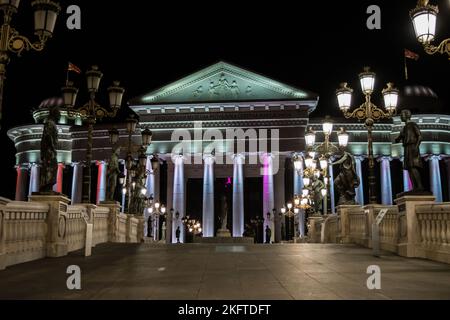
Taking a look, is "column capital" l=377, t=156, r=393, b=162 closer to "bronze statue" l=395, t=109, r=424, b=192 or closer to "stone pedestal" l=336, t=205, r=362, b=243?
"stone pedestal" l=336, t=205, r=362, b=243

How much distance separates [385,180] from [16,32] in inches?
2697

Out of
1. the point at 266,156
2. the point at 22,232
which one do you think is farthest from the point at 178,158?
the point at 22,232

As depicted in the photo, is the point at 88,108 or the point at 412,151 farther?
the point at 88,108

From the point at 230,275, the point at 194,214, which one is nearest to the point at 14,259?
the point at 230,275

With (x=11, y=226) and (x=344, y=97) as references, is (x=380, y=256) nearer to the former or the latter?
(x=344, y=97)

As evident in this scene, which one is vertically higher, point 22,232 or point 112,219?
point 112,219

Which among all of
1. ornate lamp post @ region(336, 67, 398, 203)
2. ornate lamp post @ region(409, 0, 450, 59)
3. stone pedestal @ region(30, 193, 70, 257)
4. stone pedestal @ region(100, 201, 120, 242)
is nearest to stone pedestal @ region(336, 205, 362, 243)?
ornate lamp post @ region(336, 67, 398, 203)

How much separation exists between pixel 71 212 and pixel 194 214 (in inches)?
3033

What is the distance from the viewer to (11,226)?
43.2 ft

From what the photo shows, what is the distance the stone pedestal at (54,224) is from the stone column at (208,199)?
174 feet

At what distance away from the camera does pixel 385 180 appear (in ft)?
246

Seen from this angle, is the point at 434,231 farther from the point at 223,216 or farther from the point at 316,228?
the point at 223,216

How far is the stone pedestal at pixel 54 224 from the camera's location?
52.2 ft
